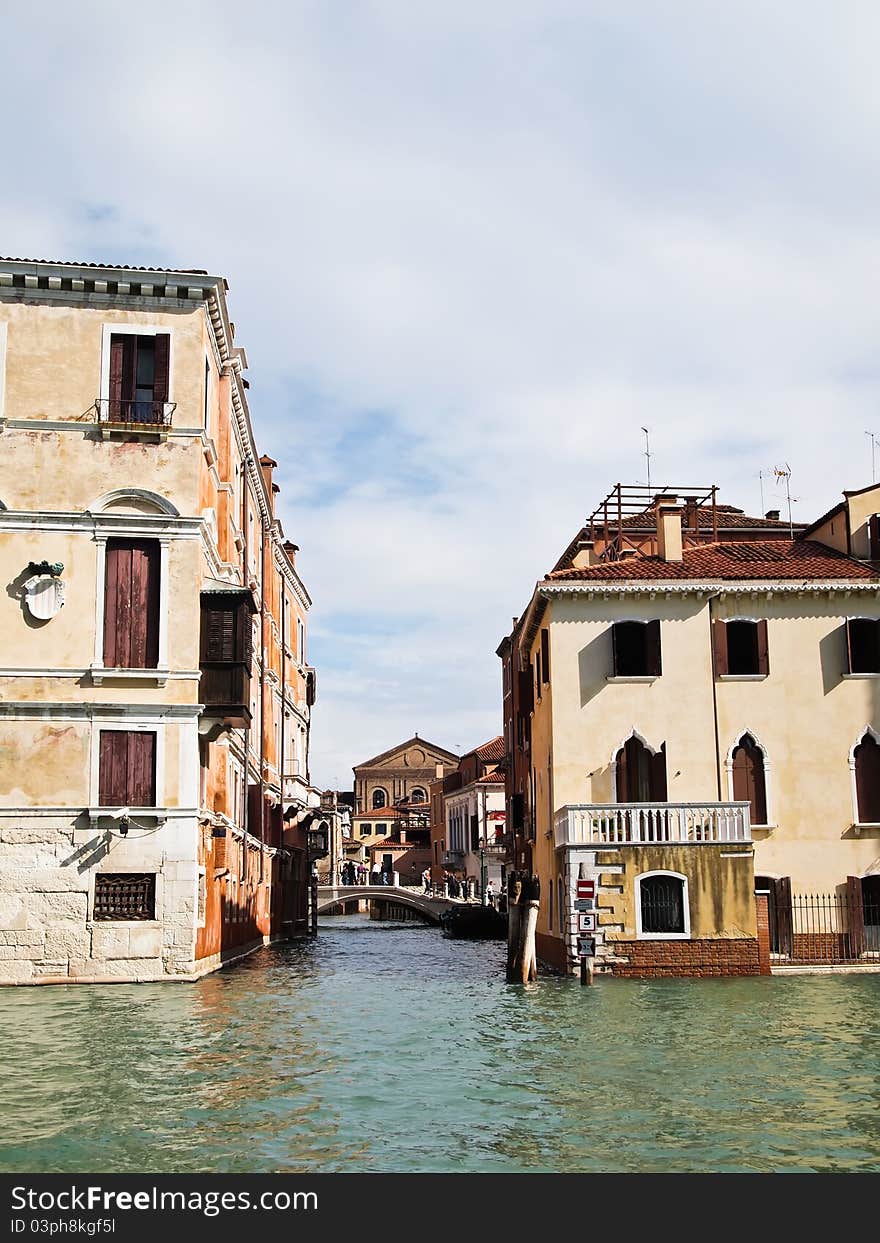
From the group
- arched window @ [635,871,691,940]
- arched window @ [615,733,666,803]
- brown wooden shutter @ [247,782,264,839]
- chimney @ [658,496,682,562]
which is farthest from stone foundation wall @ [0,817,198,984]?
brown wooden shutter @ [247,782,264,839]

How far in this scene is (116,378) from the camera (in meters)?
24.4

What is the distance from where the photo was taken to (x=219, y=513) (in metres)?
28.4

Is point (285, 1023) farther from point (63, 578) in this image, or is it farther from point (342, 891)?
point (342, 891)

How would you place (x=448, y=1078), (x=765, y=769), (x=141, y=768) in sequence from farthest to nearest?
(x=765, y=769), (x=141, y=768), (x=448, y=1078)

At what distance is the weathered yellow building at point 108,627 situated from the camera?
2322cm

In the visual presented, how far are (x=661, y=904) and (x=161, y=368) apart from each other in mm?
12665

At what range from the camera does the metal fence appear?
25156 millimetres

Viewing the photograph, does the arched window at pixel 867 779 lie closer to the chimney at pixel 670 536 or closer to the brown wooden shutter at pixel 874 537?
the brown wooden shutter at pixel 874 537

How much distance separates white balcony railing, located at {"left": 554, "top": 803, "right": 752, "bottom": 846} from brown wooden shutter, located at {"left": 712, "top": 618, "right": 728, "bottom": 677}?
334 cm

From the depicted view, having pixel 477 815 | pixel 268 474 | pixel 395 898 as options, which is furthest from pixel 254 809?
pixel 477 815

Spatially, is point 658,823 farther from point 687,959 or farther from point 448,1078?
point 448,1078

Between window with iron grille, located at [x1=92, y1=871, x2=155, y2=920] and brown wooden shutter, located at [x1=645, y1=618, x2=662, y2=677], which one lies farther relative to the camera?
brown wooden shutter, located at [x1=645, y1=618, x2=662, y2=677]

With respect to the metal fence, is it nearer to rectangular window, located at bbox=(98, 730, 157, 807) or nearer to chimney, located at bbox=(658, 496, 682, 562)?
chimney, located at bbox=(658, 496, 682, 562)
